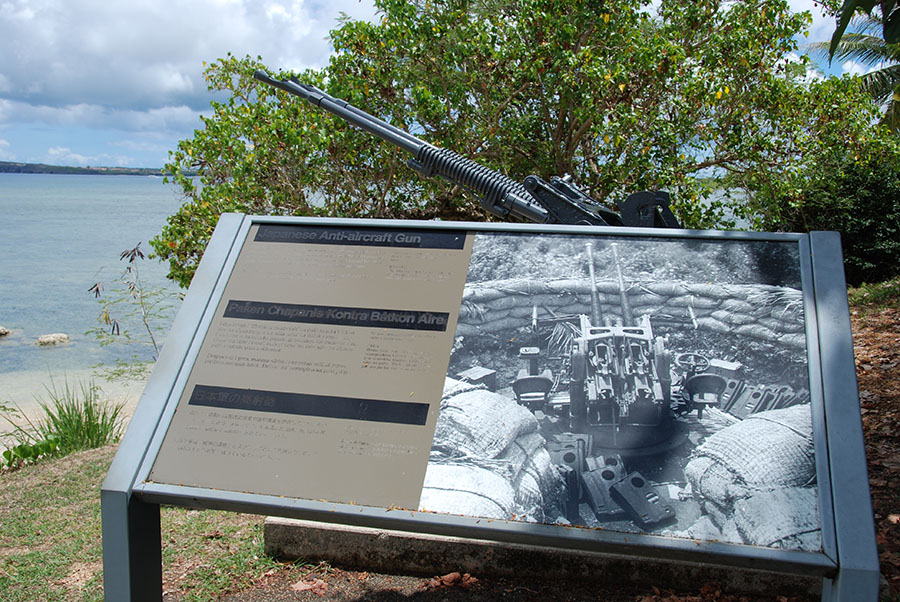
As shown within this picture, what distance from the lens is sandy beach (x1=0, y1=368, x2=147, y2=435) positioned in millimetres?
9531

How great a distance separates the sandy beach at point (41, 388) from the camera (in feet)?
31.3

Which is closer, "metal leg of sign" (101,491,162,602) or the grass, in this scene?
"metal leg of sign" (101,491,162,602)

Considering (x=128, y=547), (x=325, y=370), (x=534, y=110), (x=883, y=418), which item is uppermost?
(x=534, y=110)

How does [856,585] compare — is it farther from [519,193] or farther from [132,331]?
[132,331]

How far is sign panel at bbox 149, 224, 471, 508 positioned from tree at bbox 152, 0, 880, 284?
14.7 ft

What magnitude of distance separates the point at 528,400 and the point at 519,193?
2.12 metres

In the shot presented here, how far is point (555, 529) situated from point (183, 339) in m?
1.30

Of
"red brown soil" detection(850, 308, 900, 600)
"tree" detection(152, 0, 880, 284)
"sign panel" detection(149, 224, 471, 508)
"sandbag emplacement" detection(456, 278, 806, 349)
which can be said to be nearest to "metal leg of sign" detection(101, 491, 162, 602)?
"sign panel" detection(149, 224, 471, 508)

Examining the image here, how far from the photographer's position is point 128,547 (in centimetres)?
199

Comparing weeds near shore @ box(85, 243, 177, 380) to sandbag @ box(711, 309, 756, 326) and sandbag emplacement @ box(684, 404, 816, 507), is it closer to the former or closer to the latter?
sandbag @ box(711, 309, 756, 326)

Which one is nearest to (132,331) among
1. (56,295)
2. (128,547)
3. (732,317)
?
(56,295)

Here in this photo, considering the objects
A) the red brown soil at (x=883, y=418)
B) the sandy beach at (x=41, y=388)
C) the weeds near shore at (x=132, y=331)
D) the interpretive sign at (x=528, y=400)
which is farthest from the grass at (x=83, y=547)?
the weeds near shore at (x=132, y=331)

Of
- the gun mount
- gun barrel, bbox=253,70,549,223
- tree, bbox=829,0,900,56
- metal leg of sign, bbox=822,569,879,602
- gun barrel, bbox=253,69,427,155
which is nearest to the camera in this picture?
metal leg of sign, bbox=822,569,879,602

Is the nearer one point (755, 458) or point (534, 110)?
point (755, 458)
